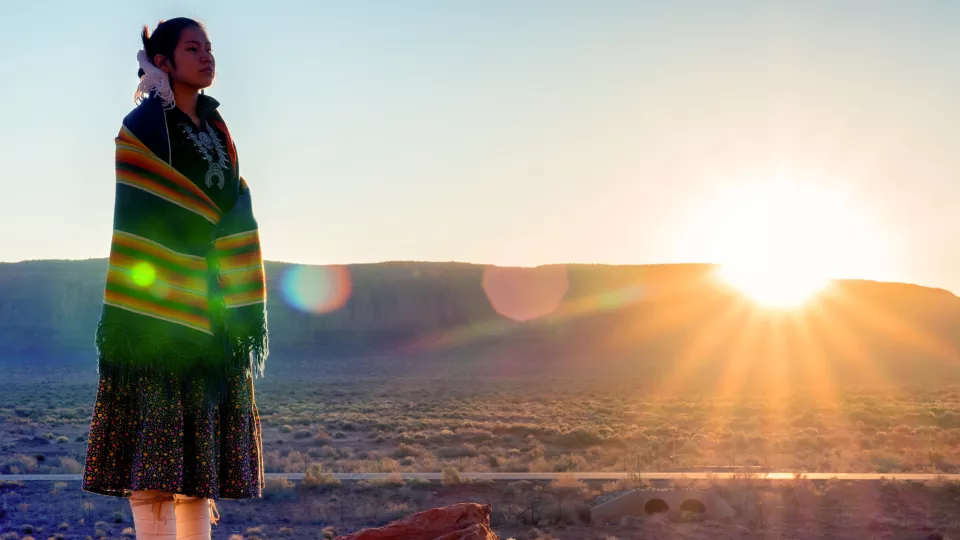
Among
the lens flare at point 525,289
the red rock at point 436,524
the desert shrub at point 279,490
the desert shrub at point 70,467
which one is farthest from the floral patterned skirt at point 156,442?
the lens flare at point 525,289

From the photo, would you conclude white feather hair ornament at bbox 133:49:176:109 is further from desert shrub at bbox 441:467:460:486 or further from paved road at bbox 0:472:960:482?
paved road at bbox 0:472:960:482

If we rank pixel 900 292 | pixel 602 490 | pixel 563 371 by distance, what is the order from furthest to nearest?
1. pixel 900 292
2. pixel 563 371
3. pixel 602 490

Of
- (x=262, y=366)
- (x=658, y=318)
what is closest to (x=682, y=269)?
(x=658, y=318)

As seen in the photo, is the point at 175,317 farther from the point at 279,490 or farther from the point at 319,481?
the point at 319,481

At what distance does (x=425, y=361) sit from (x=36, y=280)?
4078 cm

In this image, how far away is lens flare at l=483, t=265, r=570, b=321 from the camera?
104m

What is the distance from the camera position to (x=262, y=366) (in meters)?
3.45

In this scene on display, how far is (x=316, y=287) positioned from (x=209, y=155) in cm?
10395

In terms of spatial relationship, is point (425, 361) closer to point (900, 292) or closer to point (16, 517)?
point (900, 292)

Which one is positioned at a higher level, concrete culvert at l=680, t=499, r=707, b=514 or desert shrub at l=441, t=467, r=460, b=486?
desert shrub at l=441, t=467, r=460, b=486

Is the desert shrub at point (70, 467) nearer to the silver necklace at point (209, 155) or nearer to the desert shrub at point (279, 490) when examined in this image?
the desert shrub at point (279, 490)

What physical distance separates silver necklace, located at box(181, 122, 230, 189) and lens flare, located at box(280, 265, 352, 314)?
312 ft

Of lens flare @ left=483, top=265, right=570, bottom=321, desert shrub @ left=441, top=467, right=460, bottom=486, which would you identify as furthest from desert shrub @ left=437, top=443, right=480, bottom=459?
lens flare @ left=483, top=265, right=570, bottom=321

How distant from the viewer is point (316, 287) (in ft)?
347
